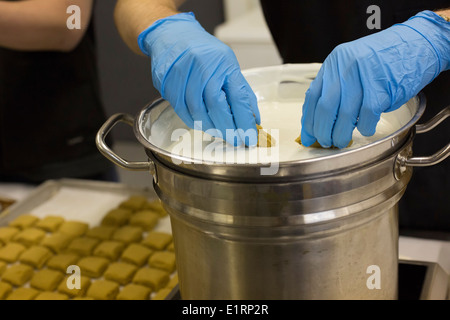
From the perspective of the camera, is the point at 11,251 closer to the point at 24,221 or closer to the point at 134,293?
the point at 24,221

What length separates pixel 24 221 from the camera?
1.58 metres

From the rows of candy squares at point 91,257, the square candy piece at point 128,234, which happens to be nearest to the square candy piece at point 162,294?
the rows of candy squares at point 91,257

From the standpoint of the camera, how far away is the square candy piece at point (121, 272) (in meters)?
1.34

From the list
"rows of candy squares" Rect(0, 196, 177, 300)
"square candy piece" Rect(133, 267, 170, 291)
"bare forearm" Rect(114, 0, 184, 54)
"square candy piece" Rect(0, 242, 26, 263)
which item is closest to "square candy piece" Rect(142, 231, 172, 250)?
"rows of candy squares" Rect(0, 196, 177, 300)

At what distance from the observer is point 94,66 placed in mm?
1989

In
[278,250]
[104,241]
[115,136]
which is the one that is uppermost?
[278,250]

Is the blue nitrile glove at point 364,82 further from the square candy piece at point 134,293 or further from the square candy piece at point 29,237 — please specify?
the square candy piece at point 29,237

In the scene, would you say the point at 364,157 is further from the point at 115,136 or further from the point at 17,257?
the point at 115,136

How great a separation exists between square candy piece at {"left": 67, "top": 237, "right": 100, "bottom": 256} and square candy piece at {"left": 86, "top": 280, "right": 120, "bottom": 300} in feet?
0.52

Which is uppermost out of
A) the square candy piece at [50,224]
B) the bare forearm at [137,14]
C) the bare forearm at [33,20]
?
the bare forearm at [137,14]

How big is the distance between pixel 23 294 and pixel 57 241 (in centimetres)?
23

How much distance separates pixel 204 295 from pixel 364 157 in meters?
0.32

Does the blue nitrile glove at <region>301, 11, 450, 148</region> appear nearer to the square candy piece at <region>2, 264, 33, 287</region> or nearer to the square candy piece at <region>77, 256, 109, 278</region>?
the square candy piece at <region>77, 256, 109, 278</region>
